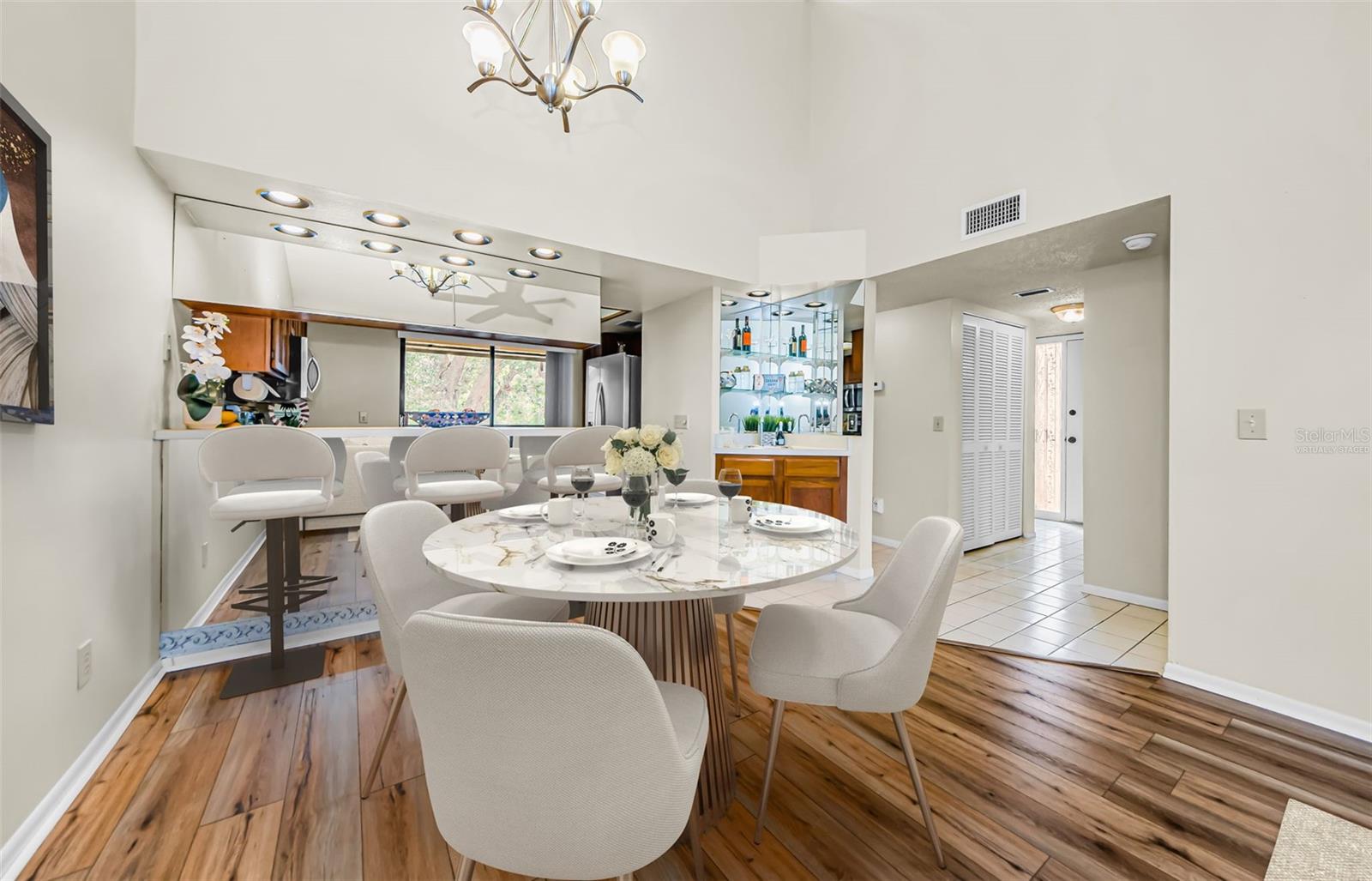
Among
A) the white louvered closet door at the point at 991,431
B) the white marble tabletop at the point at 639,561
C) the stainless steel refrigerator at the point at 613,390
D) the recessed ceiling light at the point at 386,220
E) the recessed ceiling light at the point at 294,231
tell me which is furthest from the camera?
the stainless steel refrigerator at the point at 613,390

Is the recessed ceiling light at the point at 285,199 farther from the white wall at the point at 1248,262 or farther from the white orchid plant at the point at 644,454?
the white wall at the point at 1248,262

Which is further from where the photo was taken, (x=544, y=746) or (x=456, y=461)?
(x=456, y=461)

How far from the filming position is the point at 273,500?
7.24 ft

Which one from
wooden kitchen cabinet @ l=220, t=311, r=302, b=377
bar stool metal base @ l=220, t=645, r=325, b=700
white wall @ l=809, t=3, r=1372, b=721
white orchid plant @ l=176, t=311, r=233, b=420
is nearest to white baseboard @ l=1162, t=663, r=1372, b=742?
white wall @ l=809, t=3, r=1372, b=721

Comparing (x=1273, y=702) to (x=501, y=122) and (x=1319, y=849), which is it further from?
(x=501, y=122)

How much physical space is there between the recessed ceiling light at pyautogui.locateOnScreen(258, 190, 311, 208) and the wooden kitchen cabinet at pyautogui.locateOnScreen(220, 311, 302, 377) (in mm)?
705

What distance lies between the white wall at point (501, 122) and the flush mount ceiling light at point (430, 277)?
99cm

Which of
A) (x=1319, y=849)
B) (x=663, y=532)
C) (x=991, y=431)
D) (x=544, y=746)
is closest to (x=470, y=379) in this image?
(x=663, y=532)

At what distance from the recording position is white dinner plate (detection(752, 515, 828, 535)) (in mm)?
1620

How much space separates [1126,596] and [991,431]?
1.78m

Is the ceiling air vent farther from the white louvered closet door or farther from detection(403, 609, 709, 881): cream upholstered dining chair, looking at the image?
detection(403, 609, 709, 881): cream upholstered dining chair

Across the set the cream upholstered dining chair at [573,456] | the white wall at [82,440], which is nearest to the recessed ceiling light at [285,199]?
the white wall at [82,440]

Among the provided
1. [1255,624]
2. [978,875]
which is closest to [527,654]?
[978,875]

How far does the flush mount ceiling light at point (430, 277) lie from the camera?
3520 millimetres
